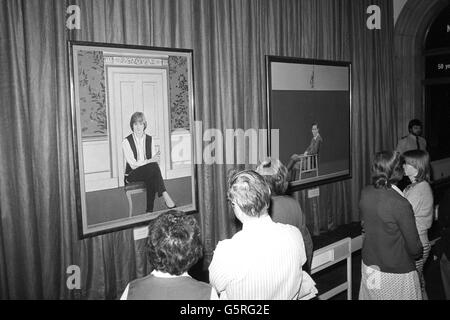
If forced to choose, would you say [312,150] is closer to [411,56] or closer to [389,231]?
[389,231]

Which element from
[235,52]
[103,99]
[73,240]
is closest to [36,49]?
[103,99]

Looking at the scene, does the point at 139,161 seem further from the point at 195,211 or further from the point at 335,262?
the point at 335,262

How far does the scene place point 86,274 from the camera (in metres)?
2.96

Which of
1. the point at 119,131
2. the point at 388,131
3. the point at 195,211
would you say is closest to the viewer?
the point at 119,131

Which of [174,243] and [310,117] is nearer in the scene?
[174,243]

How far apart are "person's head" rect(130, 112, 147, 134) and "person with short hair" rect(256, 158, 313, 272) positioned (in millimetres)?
992

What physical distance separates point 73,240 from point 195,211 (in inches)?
40.0

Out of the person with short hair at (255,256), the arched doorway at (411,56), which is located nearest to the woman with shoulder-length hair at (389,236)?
the person with short hair at (255,256)

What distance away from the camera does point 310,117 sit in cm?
460

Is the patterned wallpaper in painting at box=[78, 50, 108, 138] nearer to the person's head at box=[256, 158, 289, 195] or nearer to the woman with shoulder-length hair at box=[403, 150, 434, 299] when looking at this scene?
the person's head at box=[256, 158, 289, 195]

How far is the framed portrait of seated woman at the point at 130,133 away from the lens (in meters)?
2.88

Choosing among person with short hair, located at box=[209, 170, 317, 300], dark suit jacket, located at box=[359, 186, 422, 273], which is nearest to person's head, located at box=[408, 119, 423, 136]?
dark suit jacket, located at box=[359, 186, 422, 273]

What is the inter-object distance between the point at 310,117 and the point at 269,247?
298 centimetres

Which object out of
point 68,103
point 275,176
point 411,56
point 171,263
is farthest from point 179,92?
point 411,56
